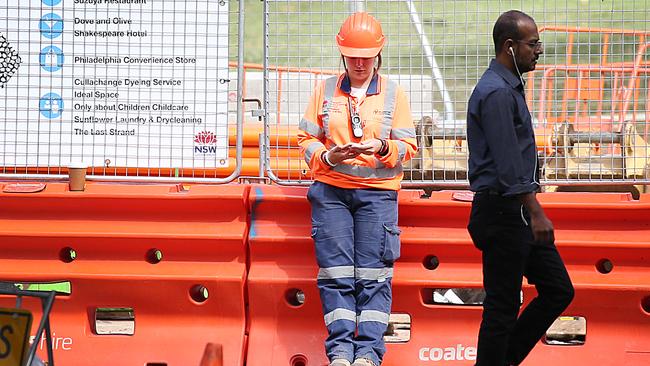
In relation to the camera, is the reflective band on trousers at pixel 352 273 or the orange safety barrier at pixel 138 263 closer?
the reflective band on trousers at pixel 352 273

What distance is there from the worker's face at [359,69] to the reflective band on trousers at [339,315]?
1.42 metres

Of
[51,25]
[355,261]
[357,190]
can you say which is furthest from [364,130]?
[51,25]

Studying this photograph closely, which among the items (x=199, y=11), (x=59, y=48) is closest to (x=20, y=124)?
(x=59, y=48)

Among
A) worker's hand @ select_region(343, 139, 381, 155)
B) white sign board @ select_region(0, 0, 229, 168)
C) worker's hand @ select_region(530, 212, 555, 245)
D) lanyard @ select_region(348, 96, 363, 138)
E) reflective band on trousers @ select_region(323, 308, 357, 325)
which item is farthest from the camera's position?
white sign board @ select_region(0, 0, 229, 168)

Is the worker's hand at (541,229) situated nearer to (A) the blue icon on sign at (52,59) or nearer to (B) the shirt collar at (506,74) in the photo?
(B) the shirt collar at (506,74)

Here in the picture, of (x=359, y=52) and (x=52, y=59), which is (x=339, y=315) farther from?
(x=52, y=59)

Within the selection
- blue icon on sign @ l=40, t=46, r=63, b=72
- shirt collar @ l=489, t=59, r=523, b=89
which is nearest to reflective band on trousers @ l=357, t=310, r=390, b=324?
shirt collar @ l=489, t=59, r=523, b=89

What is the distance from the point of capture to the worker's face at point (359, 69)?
664cm

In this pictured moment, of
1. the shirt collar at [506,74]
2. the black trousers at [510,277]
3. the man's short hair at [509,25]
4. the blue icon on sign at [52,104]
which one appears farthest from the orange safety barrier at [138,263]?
the man's short hair at [509,25]

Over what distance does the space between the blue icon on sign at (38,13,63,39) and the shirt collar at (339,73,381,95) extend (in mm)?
1957

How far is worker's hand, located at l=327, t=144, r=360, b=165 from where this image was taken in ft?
20.7

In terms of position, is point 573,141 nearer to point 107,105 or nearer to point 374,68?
point 374,68

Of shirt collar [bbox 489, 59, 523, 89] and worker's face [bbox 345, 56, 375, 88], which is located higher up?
worker's face [bbox 345, 56, 375, 88]

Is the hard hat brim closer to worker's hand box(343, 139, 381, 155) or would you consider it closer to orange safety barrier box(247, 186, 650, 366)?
worker's hand box(343, 139, 381, 155)
